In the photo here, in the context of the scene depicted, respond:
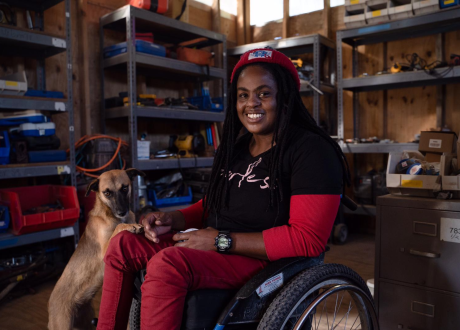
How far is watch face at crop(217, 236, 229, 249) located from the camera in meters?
1.20

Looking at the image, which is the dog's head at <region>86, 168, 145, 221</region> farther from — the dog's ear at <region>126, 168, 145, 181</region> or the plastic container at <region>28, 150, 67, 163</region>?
the plastic container at <region>28, 150, 67, 163</region>

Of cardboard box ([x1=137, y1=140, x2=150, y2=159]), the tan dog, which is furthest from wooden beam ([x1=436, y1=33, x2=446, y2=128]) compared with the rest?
the tan dog

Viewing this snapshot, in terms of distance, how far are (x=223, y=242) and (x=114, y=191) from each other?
4.09 feet

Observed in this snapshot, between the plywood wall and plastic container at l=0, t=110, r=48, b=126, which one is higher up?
the plywood wall

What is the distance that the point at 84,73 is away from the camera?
3631 millimetres

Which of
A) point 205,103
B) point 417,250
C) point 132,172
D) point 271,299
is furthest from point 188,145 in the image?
point 271,299

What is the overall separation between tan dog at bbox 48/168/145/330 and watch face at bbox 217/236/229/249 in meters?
0.36

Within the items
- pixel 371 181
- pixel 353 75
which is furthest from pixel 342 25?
pixel 371 181

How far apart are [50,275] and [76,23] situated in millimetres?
2242

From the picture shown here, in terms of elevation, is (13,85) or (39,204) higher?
(13,85)

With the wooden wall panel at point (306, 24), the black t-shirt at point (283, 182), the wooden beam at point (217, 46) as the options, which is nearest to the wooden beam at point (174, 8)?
the wooden beam at point (217, 46)

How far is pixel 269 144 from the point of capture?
1.48 m

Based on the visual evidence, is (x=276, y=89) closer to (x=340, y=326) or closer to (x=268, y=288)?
(x=268, y=288)

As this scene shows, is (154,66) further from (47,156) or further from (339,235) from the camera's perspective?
(339,235)
